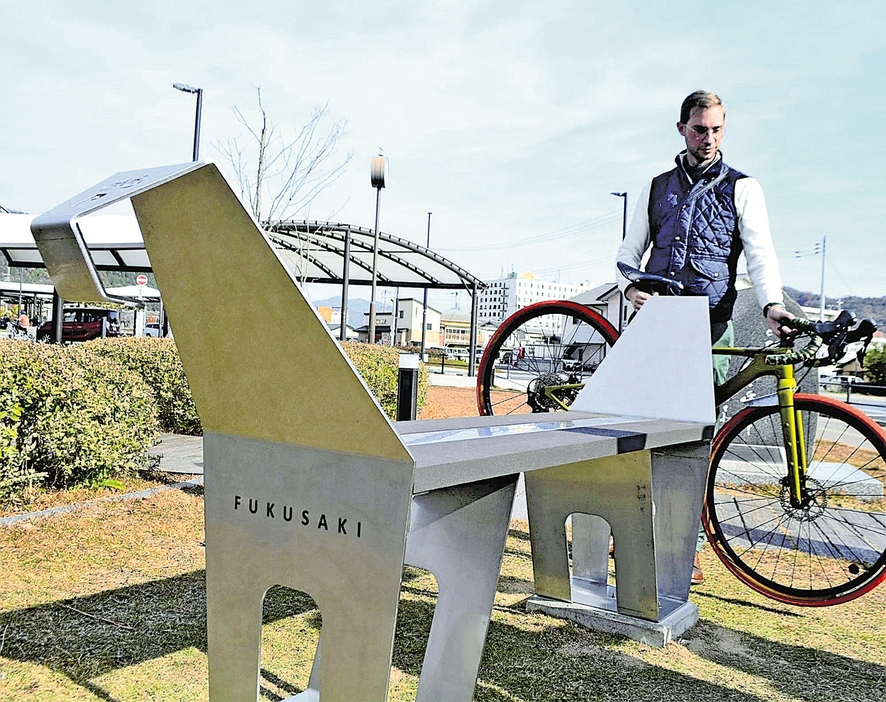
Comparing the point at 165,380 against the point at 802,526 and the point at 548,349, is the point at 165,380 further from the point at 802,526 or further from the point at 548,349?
the point at 802,526

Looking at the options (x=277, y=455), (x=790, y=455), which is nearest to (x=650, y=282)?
(x=790, y=455)

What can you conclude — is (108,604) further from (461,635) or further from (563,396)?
(563,396)

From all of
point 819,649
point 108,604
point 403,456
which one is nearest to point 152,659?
point 108,604

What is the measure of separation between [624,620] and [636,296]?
54.2 inches

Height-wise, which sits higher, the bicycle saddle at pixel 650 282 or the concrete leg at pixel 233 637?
the bicycle saddle at pixel 650 282

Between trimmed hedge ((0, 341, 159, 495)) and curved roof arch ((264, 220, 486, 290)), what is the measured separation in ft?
27.5

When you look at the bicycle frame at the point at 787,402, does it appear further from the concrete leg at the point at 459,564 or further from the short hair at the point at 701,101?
the concrete leg at the point at 459,564

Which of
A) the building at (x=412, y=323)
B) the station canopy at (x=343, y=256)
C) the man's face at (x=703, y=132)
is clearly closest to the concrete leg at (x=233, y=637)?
the man's face at (x=703, y=132)

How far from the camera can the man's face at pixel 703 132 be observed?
10.9ft

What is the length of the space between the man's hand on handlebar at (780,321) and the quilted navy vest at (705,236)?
0.24m

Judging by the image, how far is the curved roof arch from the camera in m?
15.7

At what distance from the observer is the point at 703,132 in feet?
11.0

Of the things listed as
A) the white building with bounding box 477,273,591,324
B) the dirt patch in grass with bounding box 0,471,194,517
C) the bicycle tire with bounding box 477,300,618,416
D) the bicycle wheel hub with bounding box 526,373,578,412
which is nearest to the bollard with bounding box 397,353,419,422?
the bicycle tire with bounding box 477,300,618,416

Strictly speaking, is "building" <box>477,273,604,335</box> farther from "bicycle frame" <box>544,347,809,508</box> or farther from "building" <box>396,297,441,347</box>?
"bicycle frame" <box>544,347,809,508</box>
